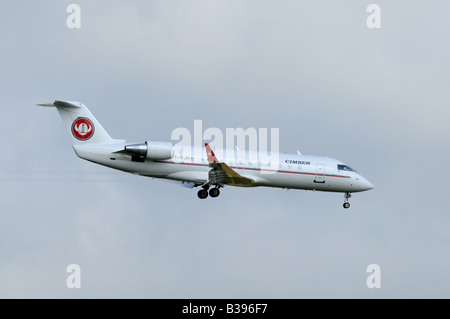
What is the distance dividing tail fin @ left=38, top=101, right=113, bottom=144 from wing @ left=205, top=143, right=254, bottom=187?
5133mm

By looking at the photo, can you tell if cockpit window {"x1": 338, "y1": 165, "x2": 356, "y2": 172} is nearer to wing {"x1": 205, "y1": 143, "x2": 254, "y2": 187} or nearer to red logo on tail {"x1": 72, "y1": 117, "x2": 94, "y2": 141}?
wing {"x1": 205, "y1": 143, "x2": 254, "y2": 187}

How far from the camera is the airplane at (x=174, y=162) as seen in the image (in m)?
41.2

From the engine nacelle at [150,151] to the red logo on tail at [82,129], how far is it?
6.92 ft

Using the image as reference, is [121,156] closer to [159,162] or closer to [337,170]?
[159,162]

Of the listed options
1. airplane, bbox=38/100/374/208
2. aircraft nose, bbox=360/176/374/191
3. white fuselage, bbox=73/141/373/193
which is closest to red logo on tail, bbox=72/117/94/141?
airplane, bbox=38/100/374/208

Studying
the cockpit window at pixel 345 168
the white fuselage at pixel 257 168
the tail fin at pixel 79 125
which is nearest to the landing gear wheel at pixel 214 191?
the white fuselage at pixel 257 168

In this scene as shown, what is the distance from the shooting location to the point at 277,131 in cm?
4322

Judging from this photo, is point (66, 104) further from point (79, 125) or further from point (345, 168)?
point (345, 168)

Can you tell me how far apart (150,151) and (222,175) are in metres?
3.71

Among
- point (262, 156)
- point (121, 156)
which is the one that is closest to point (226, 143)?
point (262, 156)

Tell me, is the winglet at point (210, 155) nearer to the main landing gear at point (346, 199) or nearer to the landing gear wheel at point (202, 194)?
the landing gear wheel at point (202, 194)

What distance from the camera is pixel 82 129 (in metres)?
41.7

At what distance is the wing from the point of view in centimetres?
4077

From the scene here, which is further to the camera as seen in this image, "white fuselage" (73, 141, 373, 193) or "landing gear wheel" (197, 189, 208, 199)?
"landing gear wheel" (197, 189, 208, 199)
